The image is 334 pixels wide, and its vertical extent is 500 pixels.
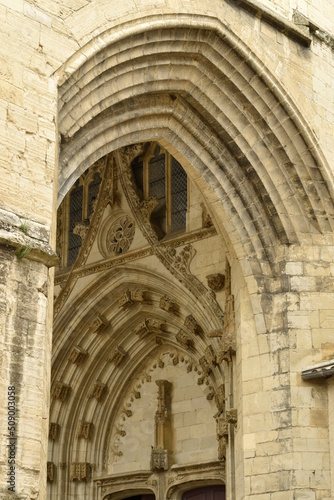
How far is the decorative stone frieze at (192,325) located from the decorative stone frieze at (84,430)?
1958 mm

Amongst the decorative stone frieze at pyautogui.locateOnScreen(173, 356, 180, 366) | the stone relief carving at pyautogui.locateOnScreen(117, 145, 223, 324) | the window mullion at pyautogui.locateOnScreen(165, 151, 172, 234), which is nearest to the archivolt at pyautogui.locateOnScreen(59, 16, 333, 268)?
the stone relief carving at pyautogui.locateOnScreen(117, 145, 223, 324)

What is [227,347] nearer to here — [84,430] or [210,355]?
[210,355]

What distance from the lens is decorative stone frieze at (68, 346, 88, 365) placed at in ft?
40.3

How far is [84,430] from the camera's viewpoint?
12297 mm

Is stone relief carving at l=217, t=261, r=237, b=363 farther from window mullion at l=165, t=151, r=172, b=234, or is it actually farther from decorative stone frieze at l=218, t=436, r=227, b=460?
window mullion at l=165, t=151, r=172, b=234

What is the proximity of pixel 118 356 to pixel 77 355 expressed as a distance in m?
0.49

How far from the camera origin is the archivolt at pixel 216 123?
845cm

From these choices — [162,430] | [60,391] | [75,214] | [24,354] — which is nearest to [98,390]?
[60,391]

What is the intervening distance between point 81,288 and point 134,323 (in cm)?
76

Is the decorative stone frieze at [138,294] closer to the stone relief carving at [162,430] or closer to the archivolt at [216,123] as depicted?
the stone relief carving at [162,430]

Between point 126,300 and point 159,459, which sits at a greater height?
point 126,300

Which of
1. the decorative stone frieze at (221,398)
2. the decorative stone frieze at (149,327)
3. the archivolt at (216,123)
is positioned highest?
the archivolt at (216,123)

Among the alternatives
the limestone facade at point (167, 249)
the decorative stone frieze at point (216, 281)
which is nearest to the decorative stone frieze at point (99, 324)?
the limestone facade at point (167, 249)

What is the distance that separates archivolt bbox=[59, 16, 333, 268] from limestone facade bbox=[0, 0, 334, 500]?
0.06 ft
